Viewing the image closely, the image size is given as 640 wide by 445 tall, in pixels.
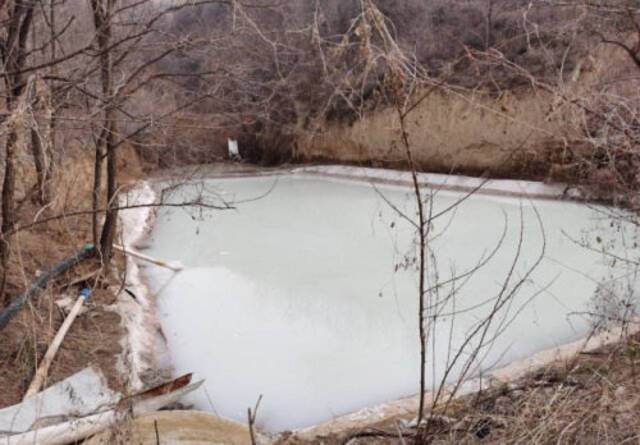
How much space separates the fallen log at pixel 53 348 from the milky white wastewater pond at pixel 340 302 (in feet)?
2.94

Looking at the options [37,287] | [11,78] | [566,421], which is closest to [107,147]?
[37,287]

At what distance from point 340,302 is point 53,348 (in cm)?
290

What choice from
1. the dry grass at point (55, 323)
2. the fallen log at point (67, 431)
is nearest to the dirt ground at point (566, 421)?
the fallen log at point (67, 431)

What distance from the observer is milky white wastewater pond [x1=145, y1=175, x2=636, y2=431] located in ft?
14.8

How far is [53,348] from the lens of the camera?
13.3 feet

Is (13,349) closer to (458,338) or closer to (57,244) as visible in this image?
(57,244)

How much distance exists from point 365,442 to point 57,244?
5.12 m

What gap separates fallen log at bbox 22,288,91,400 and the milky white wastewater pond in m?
0.90

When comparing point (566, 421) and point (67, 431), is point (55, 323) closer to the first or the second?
point (67, 431)

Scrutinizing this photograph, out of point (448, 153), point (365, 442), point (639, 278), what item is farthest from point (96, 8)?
point (448, 153)

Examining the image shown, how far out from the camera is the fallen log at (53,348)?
3.62 meters

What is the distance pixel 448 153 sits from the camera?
15.1m

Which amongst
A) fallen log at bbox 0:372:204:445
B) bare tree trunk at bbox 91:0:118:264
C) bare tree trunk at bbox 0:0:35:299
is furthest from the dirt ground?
bare tree trunk at bbox 91:0:118:264

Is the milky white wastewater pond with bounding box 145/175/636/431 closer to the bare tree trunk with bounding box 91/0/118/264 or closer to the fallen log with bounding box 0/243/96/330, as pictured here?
the bare tree trunk with bounding box 91/0/118/264
